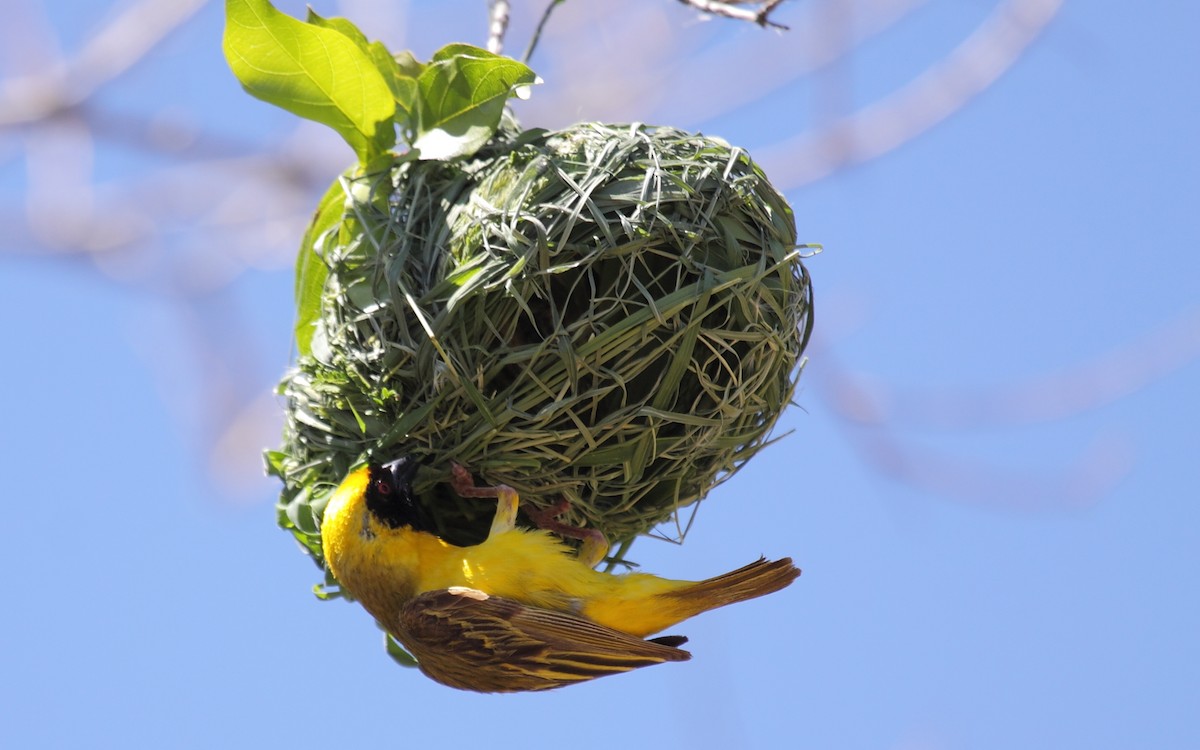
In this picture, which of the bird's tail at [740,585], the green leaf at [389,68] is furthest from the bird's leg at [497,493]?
the green leaf at [389,68]

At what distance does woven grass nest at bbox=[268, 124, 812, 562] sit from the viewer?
6.92 feet

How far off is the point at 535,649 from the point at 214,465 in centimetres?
503

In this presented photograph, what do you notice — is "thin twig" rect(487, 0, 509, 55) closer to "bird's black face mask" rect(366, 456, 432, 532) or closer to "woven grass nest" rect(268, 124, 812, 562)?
"woven grass nest" rect(268, 124, 812, 562)

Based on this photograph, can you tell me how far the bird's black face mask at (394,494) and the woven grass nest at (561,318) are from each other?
40 millimetres

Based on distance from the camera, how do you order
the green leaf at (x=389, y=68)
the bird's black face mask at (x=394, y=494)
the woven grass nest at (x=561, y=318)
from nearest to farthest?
the woven grass nest at (x=561, y=318) → the bird's black face mask at (x=394, y=494) → the green leaf at (x=389, y=68)

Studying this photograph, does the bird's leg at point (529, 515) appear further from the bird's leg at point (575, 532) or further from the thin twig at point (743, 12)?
the thin twig at point (743, 12)

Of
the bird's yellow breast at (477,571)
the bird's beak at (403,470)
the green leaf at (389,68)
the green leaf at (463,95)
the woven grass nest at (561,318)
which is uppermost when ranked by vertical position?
the green leaf at (389,68)

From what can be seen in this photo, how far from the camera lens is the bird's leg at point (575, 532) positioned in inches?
93.8

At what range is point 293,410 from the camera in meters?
2.39

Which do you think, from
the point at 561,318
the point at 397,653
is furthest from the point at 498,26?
the point at 397,653

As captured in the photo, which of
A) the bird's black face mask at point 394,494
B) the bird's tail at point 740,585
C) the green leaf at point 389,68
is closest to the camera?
the bird's black face mask at point 394,494

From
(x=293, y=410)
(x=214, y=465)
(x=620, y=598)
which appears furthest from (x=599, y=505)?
(x=214, y=465)

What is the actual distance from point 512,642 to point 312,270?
89cm

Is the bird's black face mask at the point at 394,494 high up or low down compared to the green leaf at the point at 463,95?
down
